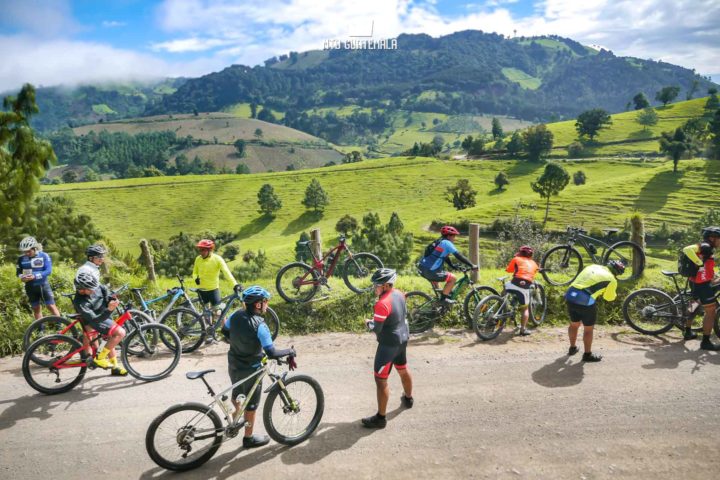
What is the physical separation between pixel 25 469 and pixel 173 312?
4.25 m

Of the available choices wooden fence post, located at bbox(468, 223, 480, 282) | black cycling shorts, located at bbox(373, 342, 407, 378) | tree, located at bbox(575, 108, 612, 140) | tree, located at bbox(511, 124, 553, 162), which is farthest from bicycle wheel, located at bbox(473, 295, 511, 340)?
tree, located at bbox(575, 108, 612, 140)

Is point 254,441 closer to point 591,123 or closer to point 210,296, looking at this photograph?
point 210,296

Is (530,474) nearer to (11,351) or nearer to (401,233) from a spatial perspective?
(11,351)

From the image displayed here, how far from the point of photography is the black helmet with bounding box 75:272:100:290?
8789 mm

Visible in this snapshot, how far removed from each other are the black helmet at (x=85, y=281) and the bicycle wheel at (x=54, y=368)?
3.13 ft

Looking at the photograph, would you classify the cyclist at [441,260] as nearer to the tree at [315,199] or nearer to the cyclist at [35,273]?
the cyclist at [35,273]

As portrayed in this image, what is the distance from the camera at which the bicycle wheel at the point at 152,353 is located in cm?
923

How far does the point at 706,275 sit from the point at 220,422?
999 cm

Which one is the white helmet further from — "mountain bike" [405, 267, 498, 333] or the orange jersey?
the orange jersey

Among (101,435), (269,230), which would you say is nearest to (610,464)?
(101,435)

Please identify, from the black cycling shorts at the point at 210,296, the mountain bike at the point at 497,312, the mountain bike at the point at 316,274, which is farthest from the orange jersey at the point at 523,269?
Result: the black cycling shorts at the point at 210,296

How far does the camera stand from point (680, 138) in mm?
103500

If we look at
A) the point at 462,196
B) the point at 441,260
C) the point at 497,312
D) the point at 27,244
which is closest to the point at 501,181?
the point at 462,196

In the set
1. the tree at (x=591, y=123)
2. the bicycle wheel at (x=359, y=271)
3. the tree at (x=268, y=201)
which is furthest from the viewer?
the tree at (x=591, y=123)
